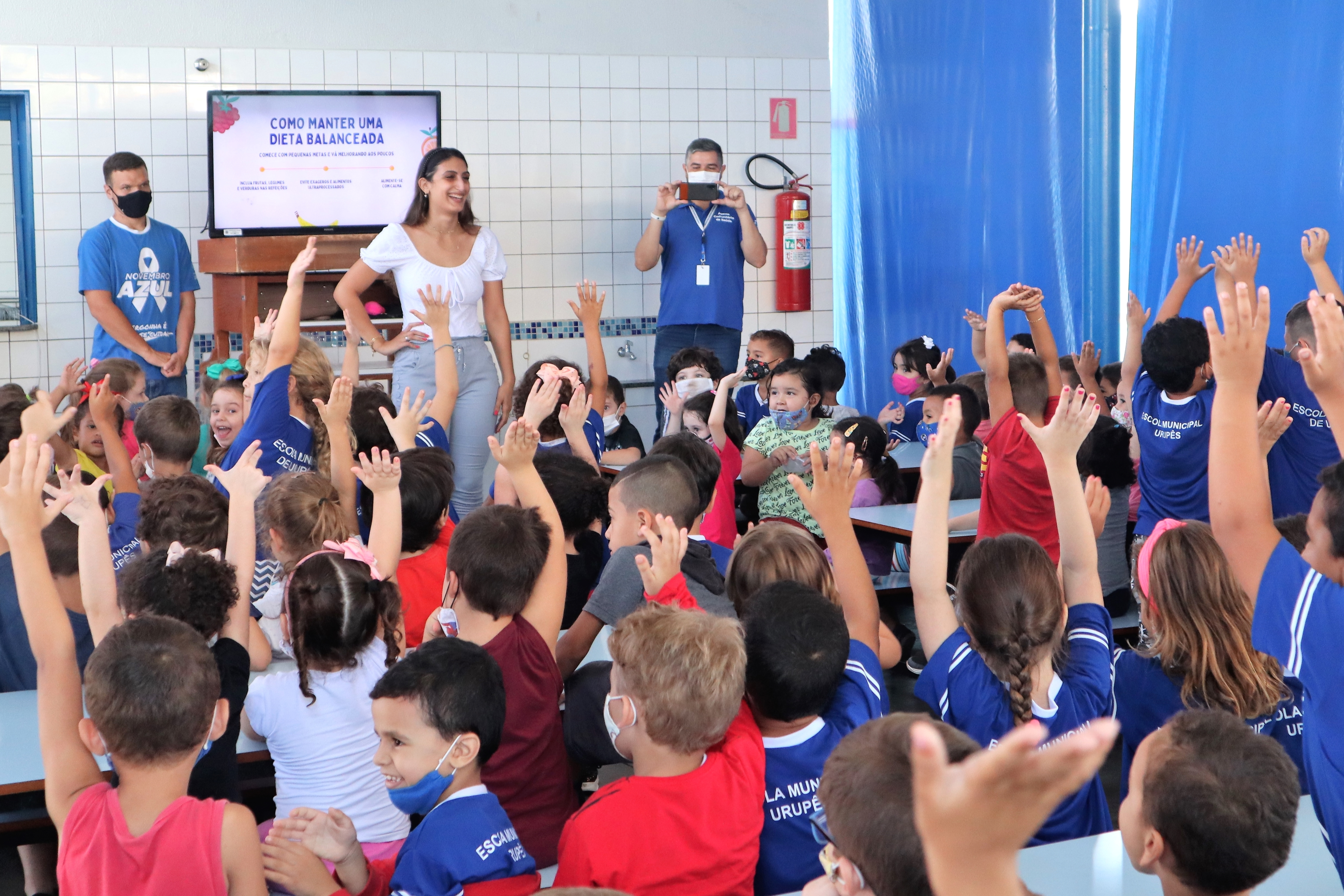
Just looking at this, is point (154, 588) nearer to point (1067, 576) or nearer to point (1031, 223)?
point (1067, 576)

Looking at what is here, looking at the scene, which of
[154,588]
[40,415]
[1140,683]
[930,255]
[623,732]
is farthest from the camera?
[930,255]

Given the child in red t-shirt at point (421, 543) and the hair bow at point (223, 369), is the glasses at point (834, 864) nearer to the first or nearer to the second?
the child in red t-shirt at point (421, 543)

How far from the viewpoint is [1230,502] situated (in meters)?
1.72

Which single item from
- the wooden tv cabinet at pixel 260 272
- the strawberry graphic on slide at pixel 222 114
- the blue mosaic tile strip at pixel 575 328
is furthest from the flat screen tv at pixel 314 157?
the blue mosaic tile strip at pixel 575 328

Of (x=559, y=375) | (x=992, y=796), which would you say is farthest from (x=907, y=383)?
(x=992, y=796)

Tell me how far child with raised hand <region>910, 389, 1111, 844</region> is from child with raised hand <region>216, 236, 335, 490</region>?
1861 millimetres

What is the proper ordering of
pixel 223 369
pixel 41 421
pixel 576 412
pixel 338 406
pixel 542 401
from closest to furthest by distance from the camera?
pixel 41 421, pixel 542 401, pixel 338 406, pixel 576 412, pixel 223 369

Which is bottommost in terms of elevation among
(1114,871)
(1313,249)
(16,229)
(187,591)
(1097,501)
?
(1114,871)

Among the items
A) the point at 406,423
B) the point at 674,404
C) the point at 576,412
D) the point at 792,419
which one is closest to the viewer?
the point at 406,423

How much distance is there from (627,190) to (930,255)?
184cm

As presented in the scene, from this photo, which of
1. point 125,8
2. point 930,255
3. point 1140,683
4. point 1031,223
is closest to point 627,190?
point 930,255

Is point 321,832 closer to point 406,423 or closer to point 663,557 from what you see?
point 663,557

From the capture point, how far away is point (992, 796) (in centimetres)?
62

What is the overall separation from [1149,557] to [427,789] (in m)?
1.36
